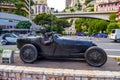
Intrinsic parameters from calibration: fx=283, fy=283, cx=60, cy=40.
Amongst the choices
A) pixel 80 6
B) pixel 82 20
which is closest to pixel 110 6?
pixel 82 20

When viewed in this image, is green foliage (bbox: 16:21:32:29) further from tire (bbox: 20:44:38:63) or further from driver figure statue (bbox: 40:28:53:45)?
tire (bbox: 20:44:38:63)

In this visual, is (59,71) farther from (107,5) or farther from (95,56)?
(107,5)

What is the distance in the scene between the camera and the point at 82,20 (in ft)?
359

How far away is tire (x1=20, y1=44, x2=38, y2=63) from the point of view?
8969 mm

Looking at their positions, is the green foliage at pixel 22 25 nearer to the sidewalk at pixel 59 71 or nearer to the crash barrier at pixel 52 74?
the sidewalk at pixel 59 71

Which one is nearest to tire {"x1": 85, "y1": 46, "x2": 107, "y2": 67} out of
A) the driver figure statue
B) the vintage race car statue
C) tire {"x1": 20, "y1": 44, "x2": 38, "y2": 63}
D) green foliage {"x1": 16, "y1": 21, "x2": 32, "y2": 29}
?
the vintage race car statue

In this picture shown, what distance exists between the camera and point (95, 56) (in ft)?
28.7

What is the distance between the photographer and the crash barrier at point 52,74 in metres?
7.33

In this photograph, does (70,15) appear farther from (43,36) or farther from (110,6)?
(43,36)

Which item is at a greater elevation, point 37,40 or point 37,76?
point 37,40

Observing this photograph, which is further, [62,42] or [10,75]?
[62,42]

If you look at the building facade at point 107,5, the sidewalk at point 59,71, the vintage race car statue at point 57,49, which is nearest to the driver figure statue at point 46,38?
the vintage race car statue at point 57,49

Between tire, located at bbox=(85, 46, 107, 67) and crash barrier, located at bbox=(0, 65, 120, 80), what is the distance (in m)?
0.82

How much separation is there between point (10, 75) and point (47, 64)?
153 centimetres
